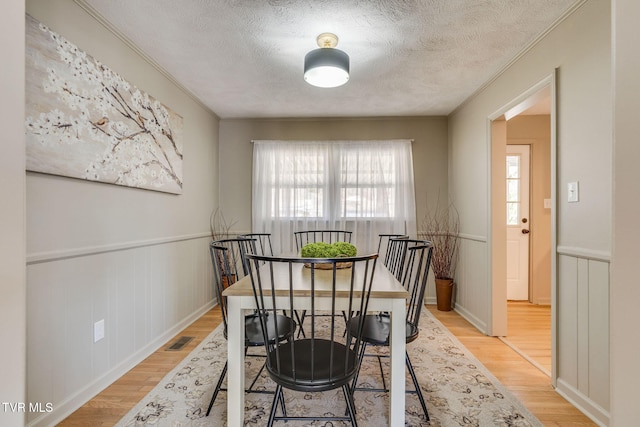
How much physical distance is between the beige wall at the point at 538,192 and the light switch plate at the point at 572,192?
228 cm

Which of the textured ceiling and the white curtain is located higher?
the textured ceiling

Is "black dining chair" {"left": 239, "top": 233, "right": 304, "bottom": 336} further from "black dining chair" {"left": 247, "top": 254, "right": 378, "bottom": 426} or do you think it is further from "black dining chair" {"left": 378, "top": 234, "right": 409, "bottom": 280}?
"black dining chair" {"left": 378, "top": 234, "right": 409, "bottom": 280}

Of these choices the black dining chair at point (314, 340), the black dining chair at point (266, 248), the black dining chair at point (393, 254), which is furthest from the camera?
the black dining chair at point (266, 248)

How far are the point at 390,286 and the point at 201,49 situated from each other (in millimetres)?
2211

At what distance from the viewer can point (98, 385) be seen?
1.91 metres

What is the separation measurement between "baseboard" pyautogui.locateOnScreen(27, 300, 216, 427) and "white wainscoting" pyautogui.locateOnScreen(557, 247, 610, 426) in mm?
2891

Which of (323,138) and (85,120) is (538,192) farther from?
(85,120)

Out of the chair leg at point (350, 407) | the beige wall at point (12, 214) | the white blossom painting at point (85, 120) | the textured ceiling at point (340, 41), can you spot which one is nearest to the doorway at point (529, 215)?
the textured ceiling at point (340, 41)

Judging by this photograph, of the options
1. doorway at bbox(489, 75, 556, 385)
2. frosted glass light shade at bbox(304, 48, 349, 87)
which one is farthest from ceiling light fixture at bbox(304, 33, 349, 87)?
doorway at bbox(489, 75, 556, 385)

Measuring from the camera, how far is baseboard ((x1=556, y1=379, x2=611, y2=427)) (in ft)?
5.38

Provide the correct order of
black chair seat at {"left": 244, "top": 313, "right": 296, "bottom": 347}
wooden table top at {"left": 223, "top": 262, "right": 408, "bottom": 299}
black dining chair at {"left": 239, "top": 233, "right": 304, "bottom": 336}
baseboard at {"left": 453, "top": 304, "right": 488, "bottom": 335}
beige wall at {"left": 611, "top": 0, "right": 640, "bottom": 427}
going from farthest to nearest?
baseboard at {"left": 453, "top": 304, "right": 488, "bottom": 335} < black dining chair at {"left": 239, "top": 233, "right": 304, "bottom": 336} < black chair seat at {"left": 244, "top": 313, "right": 296, "bottom": 347} < wooden table top at {"left": 223, "top": 262, "right": 408, "bottom": 299} < beige wall at {"left": 611, "top": 0, "right": 640, "bottom": 427}

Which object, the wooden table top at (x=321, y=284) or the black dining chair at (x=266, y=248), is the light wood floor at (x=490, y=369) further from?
the wooden table top at (x=321, y=284)

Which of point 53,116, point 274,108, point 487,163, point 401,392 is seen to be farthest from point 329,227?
point 53,116

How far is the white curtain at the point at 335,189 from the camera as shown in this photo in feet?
13.0
